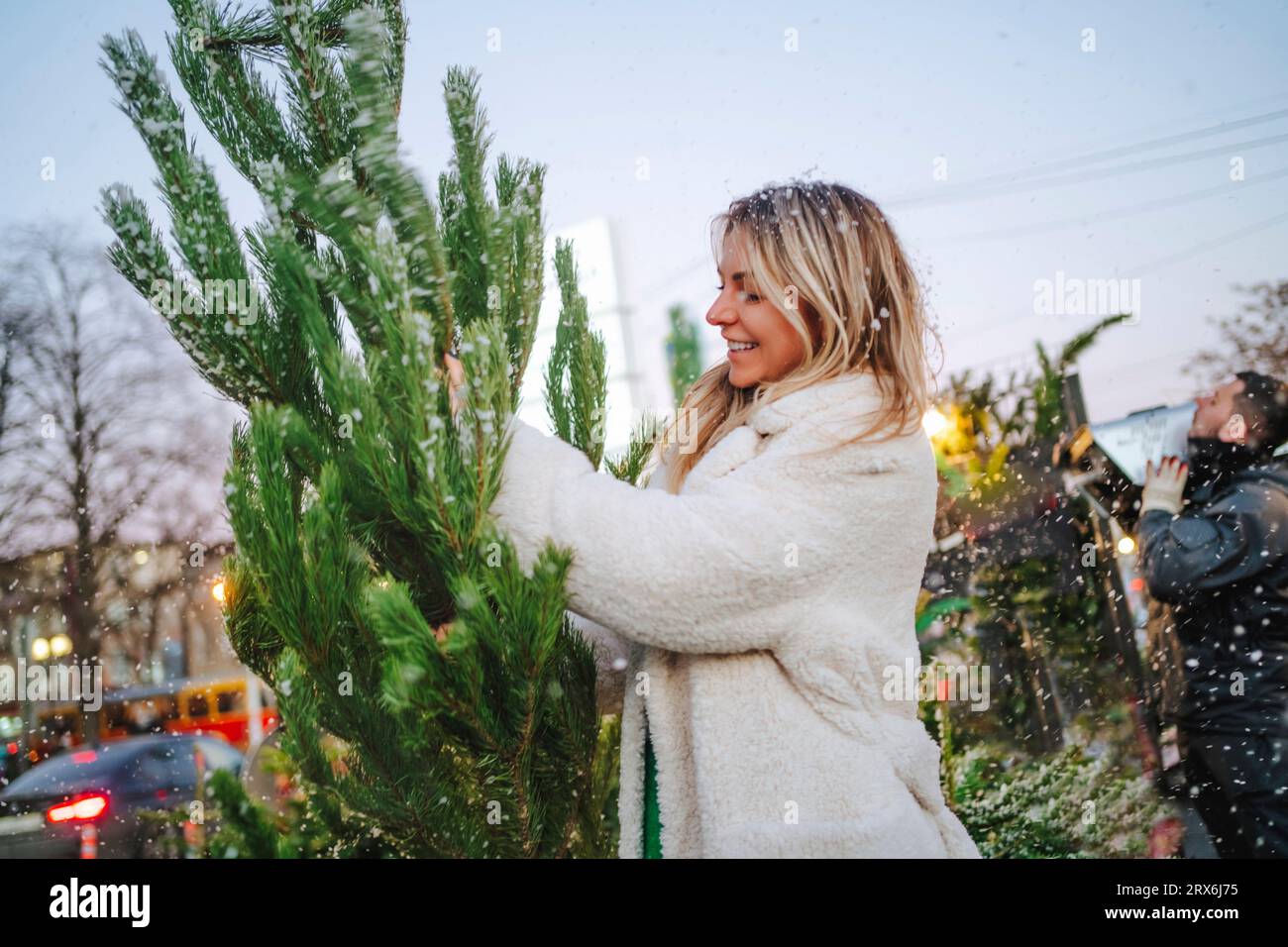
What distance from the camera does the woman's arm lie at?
118 cm

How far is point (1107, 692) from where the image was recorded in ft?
11.3

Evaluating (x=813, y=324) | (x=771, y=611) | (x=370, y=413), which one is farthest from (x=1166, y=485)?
(x=370, y=413)

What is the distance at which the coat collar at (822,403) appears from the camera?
1327mm

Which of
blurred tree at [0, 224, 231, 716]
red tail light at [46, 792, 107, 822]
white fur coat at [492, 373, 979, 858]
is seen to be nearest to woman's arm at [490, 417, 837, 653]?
white fur coat at [492, 373, 979, 858]

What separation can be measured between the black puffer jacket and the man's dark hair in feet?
0.21

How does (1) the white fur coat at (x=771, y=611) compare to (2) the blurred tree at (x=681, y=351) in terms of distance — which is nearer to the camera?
(1) the white fur coat at (x=771, y=611)

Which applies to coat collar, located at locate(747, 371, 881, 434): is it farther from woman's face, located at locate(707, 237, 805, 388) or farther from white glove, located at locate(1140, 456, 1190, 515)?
white glove, located at locate(1140, 456, 1190, 515)

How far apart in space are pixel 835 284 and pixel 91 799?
4.99m

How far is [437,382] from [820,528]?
53cm

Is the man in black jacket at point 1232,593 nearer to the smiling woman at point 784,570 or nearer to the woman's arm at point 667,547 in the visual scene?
the smiling woman at point 784,570

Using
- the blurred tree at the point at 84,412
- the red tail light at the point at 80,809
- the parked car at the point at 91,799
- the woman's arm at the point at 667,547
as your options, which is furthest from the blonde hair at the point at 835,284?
the red tail light at the point at 80,809

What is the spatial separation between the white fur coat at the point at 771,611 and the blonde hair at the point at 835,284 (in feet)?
0.20
